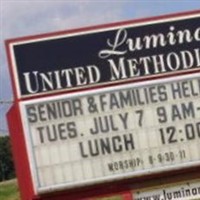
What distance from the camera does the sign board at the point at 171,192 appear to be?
39.8ft

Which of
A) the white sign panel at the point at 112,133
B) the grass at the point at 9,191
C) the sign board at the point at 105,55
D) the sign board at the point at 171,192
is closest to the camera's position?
the white sign panel at the point at 112,133

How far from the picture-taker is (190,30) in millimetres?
12211

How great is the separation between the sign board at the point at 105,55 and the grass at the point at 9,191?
2526 cm

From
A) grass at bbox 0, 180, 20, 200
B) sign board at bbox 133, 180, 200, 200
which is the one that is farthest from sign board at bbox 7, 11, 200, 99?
grass at bbox 0, 180, 20, 200

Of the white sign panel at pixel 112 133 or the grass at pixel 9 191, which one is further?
the grass at pixel 9 191

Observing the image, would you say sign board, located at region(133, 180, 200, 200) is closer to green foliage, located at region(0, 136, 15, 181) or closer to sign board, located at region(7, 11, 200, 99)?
sign board, located at region(7, 11, 200, 99)

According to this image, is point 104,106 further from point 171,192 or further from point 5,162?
point 5,162

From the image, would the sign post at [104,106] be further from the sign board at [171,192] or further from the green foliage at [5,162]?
the green foliage at [5,162]

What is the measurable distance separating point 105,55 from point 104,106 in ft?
2.59

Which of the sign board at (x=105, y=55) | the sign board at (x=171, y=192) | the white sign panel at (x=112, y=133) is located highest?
the sign board at (x=105, y=55)

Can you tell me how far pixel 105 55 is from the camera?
12.0 m

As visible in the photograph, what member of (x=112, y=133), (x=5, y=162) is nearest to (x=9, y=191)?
(x=112, y=133)

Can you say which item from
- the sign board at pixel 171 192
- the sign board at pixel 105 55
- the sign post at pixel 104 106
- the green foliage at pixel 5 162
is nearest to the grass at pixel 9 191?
the sign board at pixel 171 192

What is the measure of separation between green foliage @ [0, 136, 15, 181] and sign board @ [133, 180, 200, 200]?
58.9 meters
